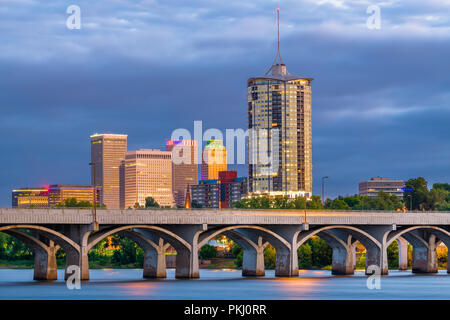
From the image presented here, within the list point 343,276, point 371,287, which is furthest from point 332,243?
point 371,287

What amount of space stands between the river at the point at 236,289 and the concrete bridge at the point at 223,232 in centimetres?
333

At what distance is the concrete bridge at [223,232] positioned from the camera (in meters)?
95.9

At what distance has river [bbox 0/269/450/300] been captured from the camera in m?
84.2

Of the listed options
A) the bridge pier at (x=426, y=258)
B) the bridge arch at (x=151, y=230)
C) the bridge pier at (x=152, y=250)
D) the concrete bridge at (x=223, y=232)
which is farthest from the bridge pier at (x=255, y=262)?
the bridge pier at (x=426, y=258)

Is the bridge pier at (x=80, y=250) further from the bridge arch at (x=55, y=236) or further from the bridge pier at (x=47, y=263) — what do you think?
the bridge pier at (x=47, y=263)

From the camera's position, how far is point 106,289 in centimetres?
9119

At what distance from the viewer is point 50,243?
101062 mm

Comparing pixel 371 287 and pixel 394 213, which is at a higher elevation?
pixel 394 213

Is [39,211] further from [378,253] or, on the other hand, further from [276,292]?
[378,253]
